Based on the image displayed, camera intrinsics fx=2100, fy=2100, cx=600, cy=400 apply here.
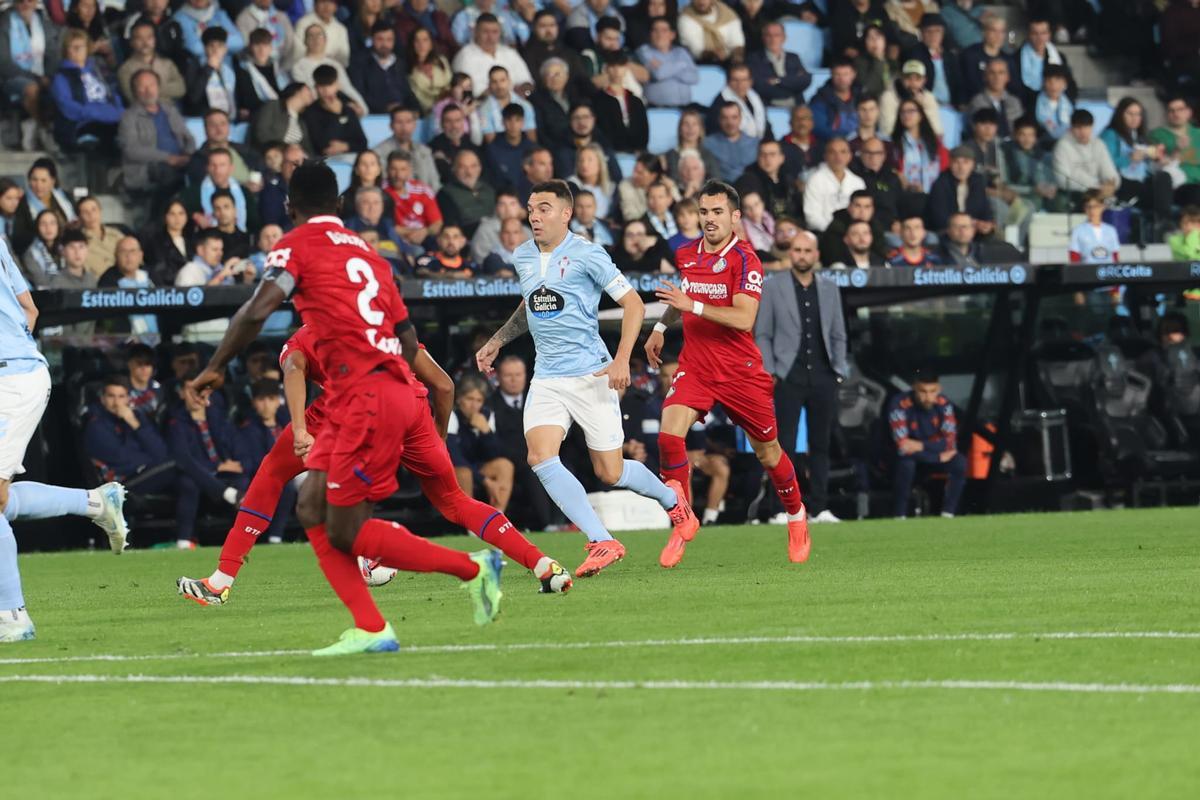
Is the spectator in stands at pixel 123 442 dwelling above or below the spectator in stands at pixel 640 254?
below

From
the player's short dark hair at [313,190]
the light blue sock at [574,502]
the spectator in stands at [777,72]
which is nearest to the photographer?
the player's short dark hair at [313,190]

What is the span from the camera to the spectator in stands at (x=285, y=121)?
1914 cm

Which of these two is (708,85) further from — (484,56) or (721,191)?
(721,191)

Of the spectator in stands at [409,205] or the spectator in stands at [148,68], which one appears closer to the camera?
the spectator in stands at [409,205]

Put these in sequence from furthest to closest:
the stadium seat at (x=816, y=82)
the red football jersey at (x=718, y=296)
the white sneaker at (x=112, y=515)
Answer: the stadium seat at (x=816, y=82) < the red football jersey at (x=718, y=296) < the white sneaker at (x=112, y=515)

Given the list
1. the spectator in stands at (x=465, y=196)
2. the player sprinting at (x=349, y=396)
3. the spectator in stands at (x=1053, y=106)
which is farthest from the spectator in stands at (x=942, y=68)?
the player sprinting at (x=349, y=396)

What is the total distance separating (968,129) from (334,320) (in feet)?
51.3

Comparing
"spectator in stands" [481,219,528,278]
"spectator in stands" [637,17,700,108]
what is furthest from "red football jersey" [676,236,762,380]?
"spectator in stands" [637,17,700,108]

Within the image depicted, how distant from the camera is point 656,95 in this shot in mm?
21859

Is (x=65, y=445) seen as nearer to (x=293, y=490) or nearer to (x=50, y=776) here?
(x=293, y=490)

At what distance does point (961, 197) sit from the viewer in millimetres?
20734

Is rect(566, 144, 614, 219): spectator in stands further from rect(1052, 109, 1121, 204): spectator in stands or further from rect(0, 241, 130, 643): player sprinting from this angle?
rect(0, 241, 130, 643): player sprinting

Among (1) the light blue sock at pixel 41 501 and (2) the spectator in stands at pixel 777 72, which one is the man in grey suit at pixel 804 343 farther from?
(1) the light blue sock at pixel 41 501

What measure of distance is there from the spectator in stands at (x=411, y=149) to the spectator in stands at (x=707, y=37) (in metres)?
4.22
